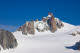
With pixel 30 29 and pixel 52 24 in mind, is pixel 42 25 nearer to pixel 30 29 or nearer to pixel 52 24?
pixel 52 24

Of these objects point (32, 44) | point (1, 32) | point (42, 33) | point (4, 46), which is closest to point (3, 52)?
point (4, 46)

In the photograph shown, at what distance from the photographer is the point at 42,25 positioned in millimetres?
89312

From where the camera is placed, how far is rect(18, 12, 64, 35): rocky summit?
8069cm

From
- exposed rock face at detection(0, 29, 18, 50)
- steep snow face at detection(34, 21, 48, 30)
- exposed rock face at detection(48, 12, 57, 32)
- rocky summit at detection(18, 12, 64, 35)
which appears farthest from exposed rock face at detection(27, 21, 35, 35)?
exposed rock face at detection(0, 29, 18, 50)

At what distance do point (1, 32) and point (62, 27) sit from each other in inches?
2064

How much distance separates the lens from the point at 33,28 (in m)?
83.1

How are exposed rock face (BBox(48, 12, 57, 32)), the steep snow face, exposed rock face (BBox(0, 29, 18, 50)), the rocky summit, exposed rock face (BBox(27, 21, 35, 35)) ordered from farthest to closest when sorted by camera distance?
exposed rock face (BBox(48, 12, 57, 32)) < the steep snow face < the rocky summit < exposed rock face (BBox(27, 21, 35, 35)) < exposed rock face (BBox(0, 29, 18, 50))

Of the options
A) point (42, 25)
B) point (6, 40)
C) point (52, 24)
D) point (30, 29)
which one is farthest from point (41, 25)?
point (6, 40)

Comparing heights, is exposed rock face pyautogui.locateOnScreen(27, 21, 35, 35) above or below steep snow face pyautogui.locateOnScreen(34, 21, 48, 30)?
below

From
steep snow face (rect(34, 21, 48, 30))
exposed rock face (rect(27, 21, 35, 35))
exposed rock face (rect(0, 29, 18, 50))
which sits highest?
steep snow face (rect(34, 21, 48, 30))

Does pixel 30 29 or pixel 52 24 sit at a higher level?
pixel 52 24

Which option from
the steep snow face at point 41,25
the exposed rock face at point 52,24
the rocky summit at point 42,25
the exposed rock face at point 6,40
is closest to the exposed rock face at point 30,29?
the rocky summit at point 42,25

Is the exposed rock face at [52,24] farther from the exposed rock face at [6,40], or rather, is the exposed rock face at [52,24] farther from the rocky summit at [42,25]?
the exposed rock face at [6,40]

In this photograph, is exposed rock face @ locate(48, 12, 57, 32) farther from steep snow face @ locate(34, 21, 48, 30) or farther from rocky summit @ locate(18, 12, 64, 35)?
steep snow face @ locate(34, 21, 48, 30)
